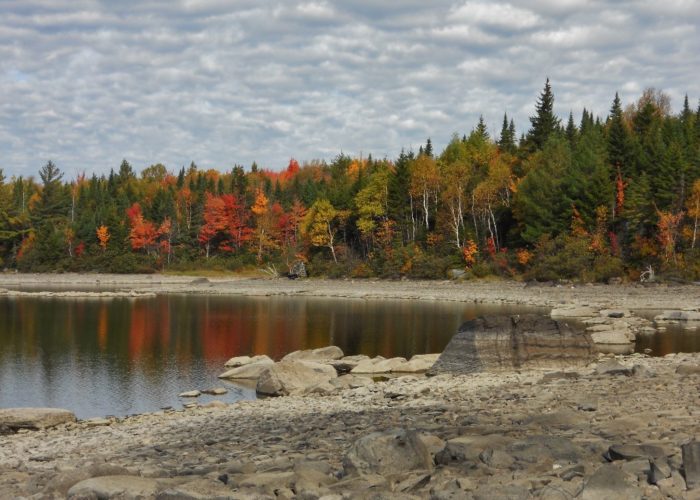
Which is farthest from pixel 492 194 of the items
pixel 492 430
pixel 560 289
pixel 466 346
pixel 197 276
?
pixel 492 430

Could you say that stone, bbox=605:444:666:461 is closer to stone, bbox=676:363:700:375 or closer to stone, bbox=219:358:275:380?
stone, bbox=676:363:700:375

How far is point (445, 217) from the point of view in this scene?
307ft

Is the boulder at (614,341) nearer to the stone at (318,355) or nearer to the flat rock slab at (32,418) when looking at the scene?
the stone at (318,355)

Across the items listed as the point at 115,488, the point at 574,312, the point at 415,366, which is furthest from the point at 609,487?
the point at 574,312

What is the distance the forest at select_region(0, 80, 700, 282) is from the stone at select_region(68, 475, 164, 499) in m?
64.3

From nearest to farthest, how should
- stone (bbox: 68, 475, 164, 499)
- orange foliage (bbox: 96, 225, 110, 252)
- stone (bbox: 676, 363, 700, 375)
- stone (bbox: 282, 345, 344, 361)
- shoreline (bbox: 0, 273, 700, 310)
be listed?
stone (bbox: 68, 475, 164, 499)
stone (bbox: 676, 363, 700, 375)
stone (bbox: 282, 345, 344, 361)
shoreline (bbox: 0, 273, 700, 310)
orange foliage (bbox: 96, 225, 110, 252)

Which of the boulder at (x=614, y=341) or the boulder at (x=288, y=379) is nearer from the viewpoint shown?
the boulder at (x=288, y=379)

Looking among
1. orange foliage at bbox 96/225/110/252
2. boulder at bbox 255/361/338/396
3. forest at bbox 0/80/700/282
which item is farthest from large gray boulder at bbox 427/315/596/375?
A: orange foliage at bbox 96/225/110/252

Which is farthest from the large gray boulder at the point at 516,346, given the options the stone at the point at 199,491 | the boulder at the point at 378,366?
the stone at the point at 199,491

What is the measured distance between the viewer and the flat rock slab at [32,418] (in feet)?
70.3

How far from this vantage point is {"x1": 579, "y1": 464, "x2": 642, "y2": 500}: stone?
8531 millimetres

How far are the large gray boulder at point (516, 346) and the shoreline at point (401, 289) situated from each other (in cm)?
2944

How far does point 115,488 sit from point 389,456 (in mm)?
4170

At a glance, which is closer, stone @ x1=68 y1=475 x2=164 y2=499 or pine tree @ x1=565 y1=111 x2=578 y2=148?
stone @ x1=68 y1=475 x2=164 y2=499
